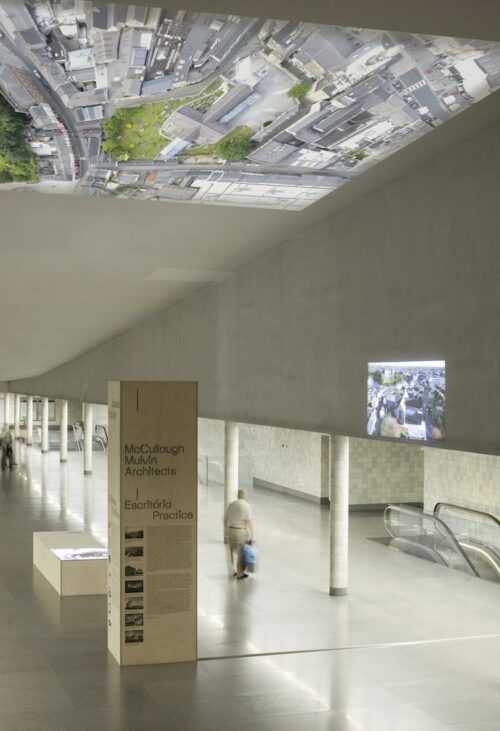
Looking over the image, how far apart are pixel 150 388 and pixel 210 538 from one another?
37.8ft

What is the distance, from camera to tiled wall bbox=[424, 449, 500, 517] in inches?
909

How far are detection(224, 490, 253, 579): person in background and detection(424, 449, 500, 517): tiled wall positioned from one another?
23.6 feet

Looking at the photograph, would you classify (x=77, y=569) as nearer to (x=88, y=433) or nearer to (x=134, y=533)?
(x=134, y=533)

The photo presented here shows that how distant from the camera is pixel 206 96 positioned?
815 cm

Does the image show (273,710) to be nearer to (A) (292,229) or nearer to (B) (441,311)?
(B) (441,311)

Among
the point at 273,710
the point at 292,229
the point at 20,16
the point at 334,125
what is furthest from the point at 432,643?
the point at 20,16

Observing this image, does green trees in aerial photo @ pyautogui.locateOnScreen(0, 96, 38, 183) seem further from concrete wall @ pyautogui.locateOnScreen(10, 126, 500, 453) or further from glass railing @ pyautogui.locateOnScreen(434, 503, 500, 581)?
glass railing @ pyautogui.locateOnScreen(434, 503, 500, 581)

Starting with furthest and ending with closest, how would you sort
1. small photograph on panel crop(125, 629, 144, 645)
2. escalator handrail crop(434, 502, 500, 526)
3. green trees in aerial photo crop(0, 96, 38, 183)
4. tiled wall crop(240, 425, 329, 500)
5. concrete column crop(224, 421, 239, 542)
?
tiled wall crop(240, 425, 329, 500), escalator handrail crop(434, 502, 500, 526), concrete column crop(224, 421, 239, 542), small photograph on panel crop(125, 629, 144, 645), green trees in aerial photo crop(0, 96, 38, 183)

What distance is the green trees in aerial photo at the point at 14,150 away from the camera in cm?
873

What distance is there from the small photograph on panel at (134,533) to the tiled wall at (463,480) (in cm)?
1265

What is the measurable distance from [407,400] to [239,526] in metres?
7.14

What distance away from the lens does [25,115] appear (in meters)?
8.70

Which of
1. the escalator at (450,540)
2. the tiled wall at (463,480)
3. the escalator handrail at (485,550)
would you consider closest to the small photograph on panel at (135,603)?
the escalator at (450,540)

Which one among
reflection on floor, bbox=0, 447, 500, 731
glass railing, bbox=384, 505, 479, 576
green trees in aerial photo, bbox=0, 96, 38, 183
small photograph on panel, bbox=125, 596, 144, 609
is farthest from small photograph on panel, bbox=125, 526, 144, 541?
glass railing, bbox=384, 505, 479, 576
